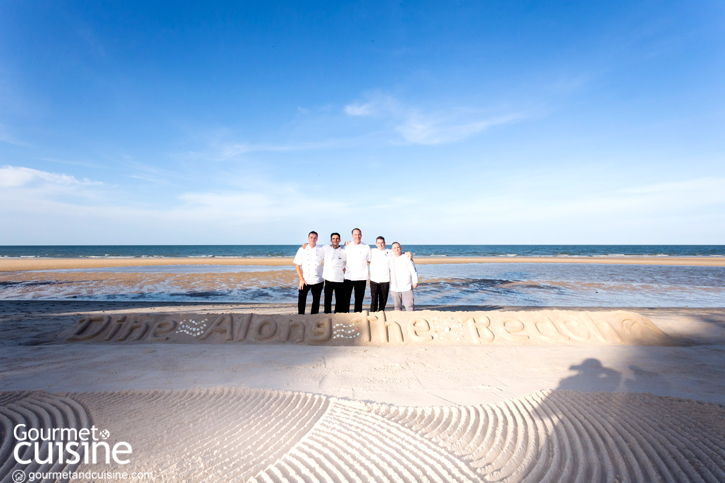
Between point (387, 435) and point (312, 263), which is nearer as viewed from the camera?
point (387, 435)

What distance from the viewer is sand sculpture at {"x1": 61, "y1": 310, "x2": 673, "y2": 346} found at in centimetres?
498

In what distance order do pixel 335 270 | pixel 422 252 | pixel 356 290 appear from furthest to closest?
pixel 422 252 → pixel 356 290 → pixel 335 270

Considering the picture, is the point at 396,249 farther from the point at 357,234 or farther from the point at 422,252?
the point at 422,252

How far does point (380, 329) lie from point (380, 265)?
4.62 feet

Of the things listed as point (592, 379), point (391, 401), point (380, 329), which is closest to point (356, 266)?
point (380, 329)

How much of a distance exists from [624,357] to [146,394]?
5.31 metres

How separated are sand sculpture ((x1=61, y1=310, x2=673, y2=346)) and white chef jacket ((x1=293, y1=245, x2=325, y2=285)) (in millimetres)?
869

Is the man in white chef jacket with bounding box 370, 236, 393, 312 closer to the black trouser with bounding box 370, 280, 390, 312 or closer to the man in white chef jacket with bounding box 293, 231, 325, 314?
the black trouser with bounding box 370, 280, 390, 312

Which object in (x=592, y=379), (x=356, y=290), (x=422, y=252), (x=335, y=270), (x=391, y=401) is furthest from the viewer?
(x=422, y=252)

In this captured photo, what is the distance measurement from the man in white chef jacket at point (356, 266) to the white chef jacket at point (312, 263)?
48cm

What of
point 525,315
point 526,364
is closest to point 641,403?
point 526,364

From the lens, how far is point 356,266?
20.1 ft

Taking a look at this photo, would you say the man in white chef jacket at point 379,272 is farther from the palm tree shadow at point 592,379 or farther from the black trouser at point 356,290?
the palm tree shadow at point 592,379

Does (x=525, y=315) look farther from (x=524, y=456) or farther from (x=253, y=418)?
(x=253, y=418)
